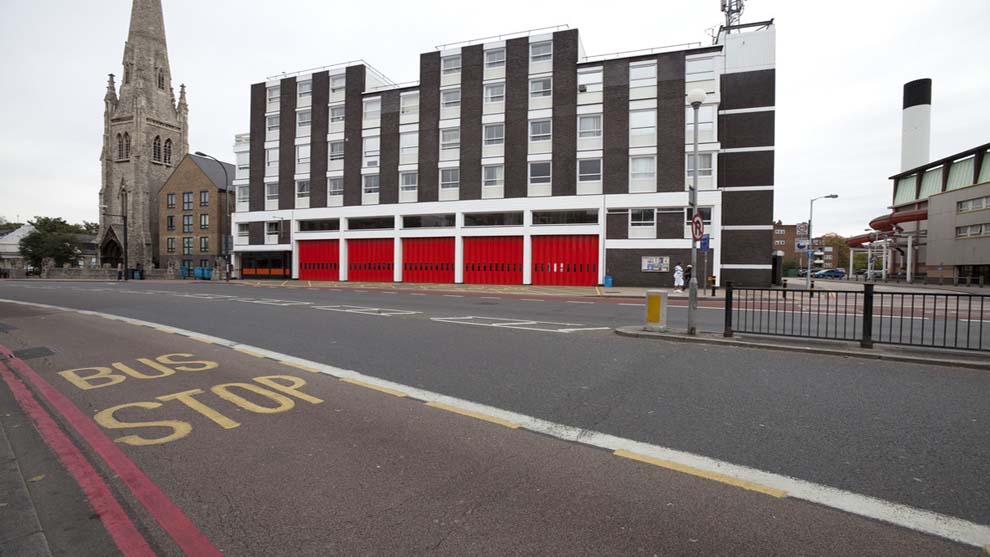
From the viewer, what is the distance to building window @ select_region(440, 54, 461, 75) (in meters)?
36.9

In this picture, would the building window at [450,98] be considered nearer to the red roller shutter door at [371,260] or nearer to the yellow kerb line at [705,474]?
the red roller shutter door at [371,260]

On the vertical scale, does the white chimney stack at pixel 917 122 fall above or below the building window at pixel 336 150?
above

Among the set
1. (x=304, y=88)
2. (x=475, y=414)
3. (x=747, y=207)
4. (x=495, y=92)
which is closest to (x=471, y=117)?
(x=495, y=92)

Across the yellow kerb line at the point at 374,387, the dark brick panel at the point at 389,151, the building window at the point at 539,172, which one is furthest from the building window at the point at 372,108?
the yellow kerb line at the point at 374,387

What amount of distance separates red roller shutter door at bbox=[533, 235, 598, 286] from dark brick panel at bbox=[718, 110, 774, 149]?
11.3 m

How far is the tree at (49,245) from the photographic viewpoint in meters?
64.0

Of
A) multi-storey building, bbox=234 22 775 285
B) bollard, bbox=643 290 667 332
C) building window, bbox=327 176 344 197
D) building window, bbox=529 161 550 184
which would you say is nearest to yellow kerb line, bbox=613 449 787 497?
bollard, bbox=643 290 667 332

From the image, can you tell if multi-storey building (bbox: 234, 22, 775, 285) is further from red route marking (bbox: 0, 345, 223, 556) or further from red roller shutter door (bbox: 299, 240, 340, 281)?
red route marking (bbox: 0, 345, 223, 556)

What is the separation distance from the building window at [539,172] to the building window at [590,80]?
5.86 m

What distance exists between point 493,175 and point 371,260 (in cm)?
1249

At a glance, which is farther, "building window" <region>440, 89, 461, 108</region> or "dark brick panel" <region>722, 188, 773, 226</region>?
"building window" <region>440, 89, 461, 108</region>

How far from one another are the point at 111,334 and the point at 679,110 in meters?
32.1

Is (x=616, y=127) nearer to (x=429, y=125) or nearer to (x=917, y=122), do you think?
(x=429, y=125)

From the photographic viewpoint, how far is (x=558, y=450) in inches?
151
